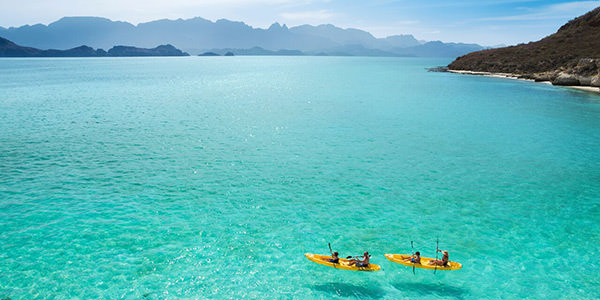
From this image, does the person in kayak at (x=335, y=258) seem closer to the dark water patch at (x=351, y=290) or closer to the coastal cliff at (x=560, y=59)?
the dark water patch at (x=351, y=290)

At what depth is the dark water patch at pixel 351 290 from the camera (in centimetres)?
1794

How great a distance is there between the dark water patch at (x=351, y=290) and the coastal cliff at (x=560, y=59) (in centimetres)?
11434

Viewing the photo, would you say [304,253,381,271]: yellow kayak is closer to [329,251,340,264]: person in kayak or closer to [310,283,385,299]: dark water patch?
[329,251,340,264]: person in kayak

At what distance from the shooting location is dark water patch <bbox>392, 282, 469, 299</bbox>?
18.1m

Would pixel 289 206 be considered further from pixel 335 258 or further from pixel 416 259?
pixel 416 259

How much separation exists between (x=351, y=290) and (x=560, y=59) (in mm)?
160794

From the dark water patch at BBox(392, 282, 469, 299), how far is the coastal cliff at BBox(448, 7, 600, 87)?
11138cm

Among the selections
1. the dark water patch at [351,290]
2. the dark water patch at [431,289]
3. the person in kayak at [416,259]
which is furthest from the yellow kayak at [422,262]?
the dark water patch at [351,290]

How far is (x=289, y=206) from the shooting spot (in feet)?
91.3

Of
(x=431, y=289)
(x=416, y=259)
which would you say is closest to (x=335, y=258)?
(x=416, y=259)

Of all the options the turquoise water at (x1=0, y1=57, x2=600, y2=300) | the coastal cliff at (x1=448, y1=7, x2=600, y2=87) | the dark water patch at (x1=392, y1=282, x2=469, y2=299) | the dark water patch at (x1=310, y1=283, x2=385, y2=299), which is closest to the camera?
the dark water patch at (x1=310, y1=283, x2=385, y2=299)

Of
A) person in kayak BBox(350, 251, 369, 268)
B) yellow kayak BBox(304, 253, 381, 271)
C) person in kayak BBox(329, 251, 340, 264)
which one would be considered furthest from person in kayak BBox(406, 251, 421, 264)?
person in kayak BBox(329, 251, 340, 264)

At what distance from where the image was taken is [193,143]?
149 feet

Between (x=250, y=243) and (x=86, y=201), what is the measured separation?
48.4 feet
